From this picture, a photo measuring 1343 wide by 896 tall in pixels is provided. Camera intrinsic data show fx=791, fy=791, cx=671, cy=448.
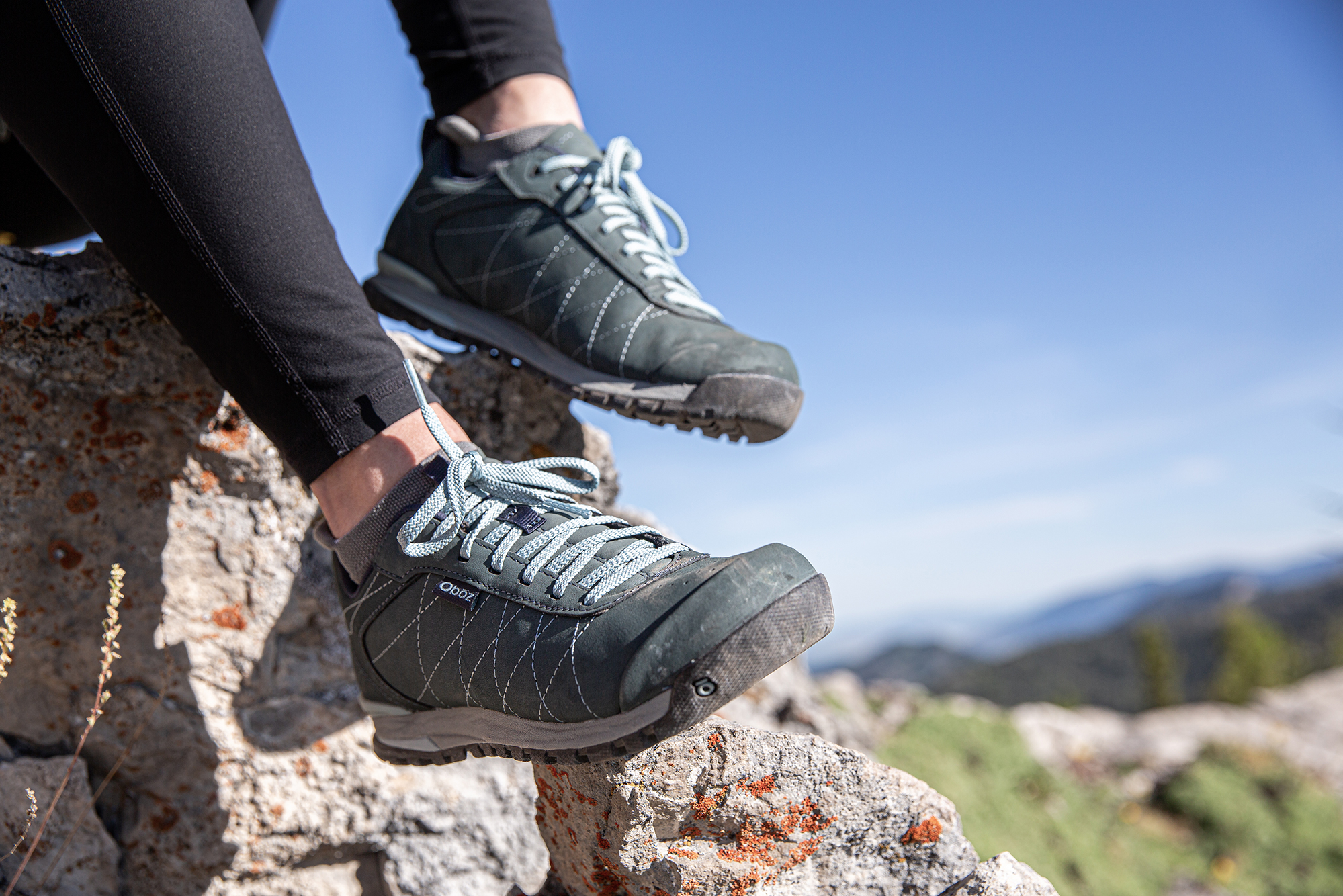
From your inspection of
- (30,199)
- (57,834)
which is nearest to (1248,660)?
(57,834)

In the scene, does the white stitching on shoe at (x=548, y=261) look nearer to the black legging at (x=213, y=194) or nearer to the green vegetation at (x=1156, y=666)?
the black legging at (x=213, y=194)

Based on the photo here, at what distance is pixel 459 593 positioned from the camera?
1.21 metres

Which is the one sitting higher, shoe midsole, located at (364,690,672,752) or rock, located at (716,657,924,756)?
shoe midsole, located at (364,690,672,752)

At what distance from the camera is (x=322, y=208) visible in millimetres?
1281

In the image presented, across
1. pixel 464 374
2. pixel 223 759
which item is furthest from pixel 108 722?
pixel 464 374

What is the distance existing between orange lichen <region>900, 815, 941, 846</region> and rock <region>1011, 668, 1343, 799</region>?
473cm

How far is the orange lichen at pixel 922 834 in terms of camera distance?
→ 1.35m

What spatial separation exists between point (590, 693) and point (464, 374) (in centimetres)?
110

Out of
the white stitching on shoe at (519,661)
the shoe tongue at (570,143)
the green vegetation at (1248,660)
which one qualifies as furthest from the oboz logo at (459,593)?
the green vegetation at (1248,660)

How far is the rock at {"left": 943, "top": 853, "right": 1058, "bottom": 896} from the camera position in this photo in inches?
48.0

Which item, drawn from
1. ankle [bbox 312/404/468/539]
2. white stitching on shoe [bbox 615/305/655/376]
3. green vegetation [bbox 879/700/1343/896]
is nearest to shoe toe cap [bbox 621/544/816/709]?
ankle [bbox 312/404/468/539]

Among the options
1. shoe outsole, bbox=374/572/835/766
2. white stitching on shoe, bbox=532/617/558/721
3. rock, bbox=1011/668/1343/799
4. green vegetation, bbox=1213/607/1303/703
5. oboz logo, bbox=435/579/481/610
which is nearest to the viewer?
shoe outsole, bbox=374/572/835/766

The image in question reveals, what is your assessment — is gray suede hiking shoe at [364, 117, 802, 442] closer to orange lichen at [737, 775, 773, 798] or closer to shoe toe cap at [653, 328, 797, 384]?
shoe toe cap at [653, 328, 797, 384]

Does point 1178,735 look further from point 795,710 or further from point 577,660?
point 577,660
